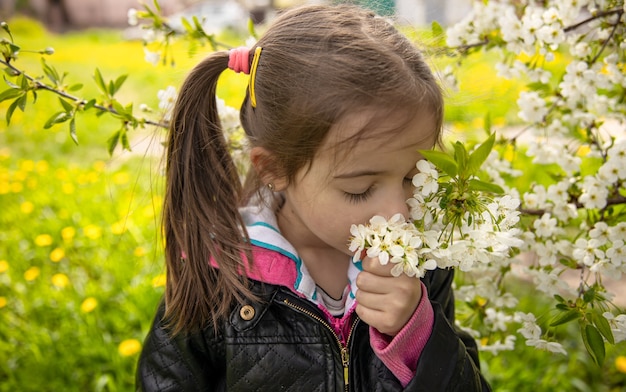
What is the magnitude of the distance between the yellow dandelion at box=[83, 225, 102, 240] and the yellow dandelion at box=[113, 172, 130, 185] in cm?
74

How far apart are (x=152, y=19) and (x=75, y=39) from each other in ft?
39.3

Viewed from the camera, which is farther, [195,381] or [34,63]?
[34,63]

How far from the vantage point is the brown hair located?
1227 mm

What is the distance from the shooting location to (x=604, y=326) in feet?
3.97

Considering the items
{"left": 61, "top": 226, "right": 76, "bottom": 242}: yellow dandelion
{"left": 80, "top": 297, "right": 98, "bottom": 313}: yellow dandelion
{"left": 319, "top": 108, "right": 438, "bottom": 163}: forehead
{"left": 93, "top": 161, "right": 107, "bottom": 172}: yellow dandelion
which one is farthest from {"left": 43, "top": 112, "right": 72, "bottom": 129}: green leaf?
{"left": 93, "top": 161, "right": 107, "bottom": 172}: yellow dandelion

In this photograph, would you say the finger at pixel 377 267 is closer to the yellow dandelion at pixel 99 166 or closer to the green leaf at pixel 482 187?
the green leaf at pixel 482 187

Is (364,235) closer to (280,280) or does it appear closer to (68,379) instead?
(280,280)

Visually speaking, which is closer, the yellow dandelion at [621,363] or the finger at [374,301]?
the finger at [374,301]

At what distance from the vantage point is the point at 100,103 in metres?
1.66

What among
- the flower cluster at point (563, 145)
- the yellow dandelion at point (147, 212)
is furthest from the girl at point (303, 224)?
the yellow dandelion at point (147, 212)

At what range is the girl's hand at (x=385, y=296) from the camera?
4.03ft

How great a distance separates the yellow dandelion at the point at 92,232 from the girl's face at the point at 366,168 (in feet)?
6.16

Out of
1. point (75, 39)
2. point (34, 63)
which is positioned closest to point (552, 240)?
point (34, 63)

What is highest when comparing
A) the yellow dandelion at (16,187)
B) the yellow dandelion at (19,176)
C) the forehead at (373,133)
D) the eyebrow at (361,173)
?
the forehead at (373,133)
